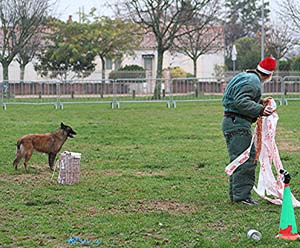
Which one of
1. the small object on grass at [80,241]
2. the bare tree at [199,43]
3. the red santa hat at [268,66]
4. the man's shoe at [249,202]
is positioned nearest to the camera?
the small object on grass at [80,241]

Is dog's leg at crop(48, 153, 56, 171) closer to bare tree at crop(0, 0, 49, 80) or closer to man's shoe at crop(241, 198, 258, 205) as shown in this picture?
man's shoe at crop(241, 198, 258, 205)

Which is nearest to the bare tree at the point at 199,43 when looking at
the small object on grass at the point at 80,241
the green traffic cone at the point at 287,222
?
the green traffic cone at the point at 287,222

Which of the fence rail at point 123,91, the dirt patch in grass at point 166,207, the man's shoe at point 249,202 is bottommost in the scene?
the dirt patch in grass at point 166,207

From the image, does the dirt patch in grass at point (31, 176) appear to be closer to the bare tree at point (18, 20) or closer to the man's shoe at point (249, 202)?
the man's shoe at point (249, 202)

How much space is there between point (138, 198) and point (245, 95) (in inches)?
75.7

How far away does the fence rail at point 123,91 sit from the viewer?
29.3 metres

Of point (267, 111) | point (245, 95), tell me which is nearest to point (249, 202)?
point (267, 111)

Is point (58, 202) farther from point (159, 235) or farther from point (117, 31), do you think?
point (117, 31)

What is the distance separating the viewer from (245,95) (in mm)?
7488

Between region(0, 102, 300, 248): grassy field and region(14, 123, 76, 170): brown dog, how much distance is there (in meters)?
0.26

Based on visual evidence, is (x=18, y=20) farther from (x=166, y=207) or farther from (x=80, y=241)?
(x=80, y=241)

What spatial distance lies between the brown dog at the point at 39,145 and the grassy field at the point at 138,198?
26 cm

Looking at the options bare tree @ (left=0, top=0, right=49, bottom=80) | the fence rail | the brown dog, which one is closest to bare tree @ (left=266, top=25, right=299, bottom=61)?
bare tree @ (left=0, top=0, right=49, bottom=80)

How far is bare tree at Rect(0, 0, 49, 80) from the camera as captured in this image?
4072 centimetres
